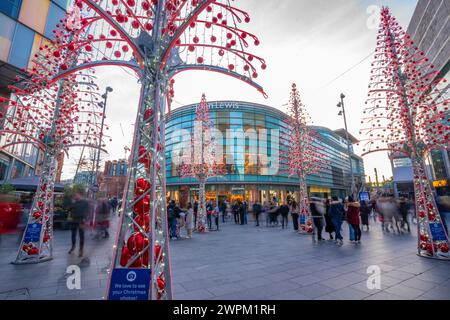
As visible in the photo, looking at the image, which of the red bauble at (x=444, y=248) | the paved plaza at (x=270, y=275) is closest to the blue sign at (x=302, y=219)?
the paved plaza at (x=270, y=275)

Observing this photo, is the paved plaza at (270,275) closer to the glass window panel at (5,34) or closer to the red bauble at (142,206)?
the red bauble at (142,206)

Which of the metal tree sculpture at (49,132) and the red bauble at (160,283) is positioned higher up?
the metal tree sculpture at (49,132)

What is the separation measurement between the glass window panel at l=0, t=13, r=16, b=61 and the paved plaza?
51.1ft

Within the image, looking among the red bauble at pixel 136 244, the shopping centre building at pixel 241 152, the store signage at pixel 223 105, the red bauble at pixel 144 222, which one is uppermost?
the store signage at pixel 223 105

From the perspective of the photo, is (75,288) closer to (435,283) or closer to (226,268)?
(226,268)

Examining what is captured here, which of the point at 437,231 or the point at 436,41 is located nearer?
the point at 437,231

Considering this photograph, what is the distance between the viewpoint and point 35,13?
17.1 metres

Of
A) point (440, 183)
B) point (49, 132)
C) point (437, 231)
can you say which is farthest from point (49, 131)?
point (440, 183)

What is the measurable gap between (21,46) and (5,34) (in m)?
1.00

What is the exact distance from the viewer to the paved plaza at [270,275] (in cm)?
395

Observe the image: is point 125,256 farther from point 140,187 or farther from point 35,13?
point 35,13

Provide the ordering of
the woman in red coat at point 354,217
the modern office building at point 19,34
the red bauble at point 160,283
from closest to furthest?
the red bauble at point 160,283 → the woman in red coat at point 354,217 → the modern office building at point 19,34

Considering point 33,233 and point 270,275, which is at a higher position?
point 33,233
